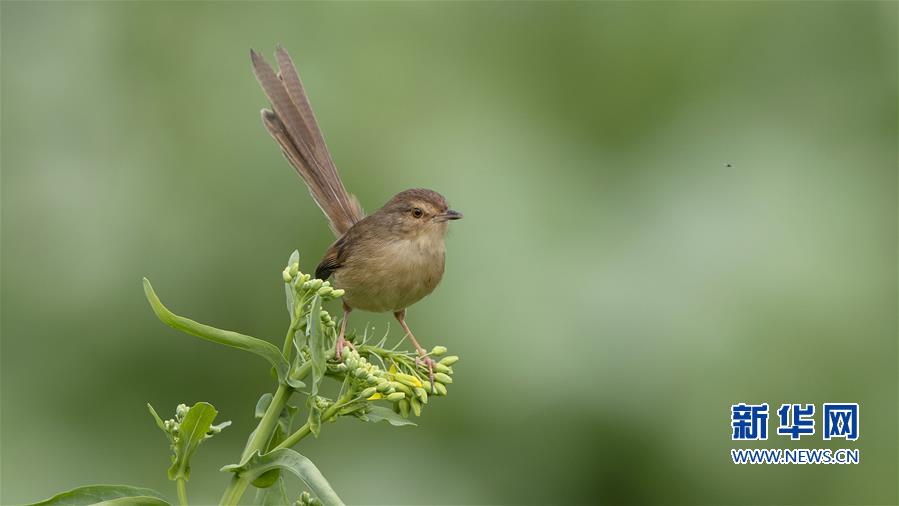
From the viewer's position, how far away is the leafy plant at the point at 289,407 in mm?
1741

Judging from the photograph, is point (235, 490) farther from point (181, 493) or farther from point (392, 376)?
point (392, 376)

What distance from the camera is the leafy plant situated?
1741mm

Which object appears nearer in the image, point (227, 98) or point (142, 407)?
point (142, 407)

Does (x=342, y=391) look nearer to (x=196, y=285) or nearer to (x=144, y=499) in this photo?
(x=144, y=499)

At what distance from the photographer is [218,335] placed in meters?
1.82

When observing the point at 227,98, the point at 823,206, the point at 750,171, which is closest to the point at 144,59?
the point at 227,98

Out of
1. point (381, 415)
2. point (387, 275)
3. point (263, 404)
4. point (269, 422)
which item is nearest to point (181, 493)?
point (269, 422)

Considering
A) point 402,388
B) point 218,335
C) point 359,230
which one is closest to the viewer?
point 218,335

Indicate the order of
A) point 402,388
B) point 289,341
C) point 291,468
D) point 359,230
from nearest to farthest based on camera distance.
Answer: point 291,468
point 289,341
point 402,388
point 359,230

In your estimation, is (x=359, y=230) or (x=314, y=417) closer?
(x=314, y=417)

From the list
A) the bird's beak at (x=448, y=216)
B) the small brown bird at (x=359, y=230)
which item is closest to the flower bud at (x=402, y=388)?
the small brown bird at (x=359, y=230)

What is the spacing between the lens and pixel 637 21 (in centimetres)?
560

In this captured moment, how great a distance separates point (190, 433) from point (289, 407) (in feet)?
0.63

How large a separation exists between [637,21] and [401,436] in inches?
102
